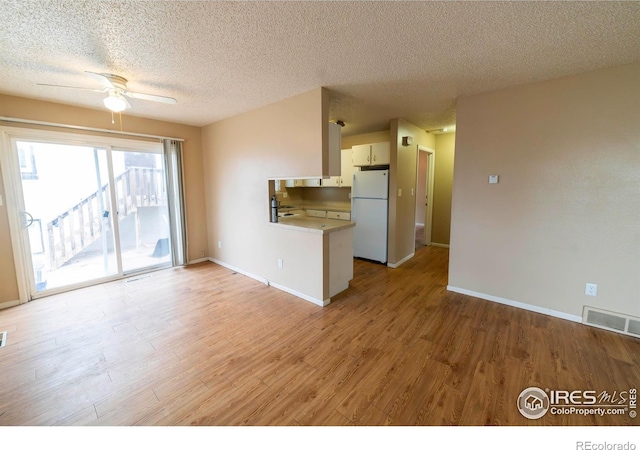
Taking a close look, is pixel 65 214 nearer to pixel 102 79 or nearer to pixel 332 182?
pixel 102 79

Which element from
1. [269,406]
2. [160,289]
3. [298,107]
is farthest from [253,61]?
[160,289]

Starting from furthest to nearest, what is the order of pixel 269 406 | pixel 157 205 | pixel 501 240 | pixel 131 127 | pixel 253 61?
pixel 157 205 → pixel 131 127 → pixel 501 240 → pixel 253 61 → pixel 269 406

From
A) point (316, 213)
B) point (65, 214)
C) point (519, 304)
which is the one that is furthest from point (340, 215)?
point (65, 214)

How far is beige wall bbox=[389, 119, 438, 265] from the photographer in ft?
14.4

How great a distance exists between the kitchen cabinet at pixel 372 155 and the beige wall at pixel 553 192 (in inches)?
54.2

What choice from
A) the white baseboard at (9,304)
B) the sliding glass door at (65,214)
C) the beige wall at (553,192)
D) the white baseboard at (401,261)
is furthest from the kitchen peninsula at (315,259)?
the white baseboard at (9,304)

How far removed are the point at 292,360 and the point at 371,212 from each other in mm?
3182

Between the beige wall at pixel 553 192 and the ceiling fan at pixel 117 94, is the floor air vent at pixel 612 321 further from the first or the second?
the ceiling fan at pixel 117 94

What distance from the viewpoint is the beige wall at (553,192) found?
244 centimetres

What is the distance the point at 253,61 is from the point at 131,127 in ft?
9.77

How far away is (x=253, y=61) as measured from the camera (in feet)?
7.55

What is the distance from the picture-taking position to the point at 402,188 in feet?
15.3

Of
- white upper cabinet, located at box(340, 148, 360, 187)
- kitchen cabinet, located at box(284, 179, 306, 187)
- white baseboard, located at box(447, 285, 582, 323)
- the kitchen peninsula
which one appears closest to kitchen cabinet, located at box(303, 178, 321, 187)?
kitchen cabinet, located at box(284, 179, 306, 187)

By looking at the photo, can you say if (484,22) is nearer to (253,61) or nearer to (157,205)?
(253,61)
